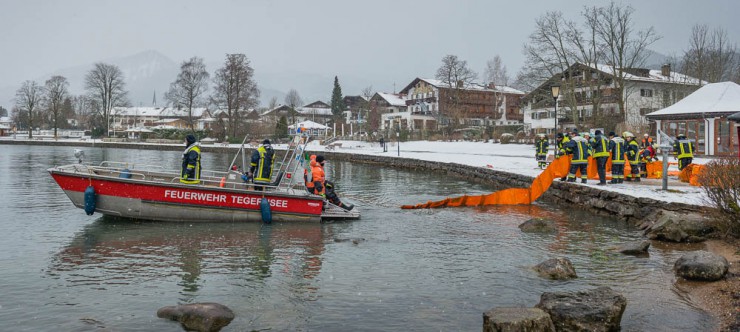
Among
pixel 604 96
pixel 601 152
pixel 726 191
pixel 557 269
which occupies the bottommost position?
pixel 557 269

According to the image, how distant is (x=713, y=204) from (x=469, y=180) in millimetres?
18142

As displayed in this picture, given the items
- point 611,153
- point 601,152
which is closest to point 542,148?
point 611,153

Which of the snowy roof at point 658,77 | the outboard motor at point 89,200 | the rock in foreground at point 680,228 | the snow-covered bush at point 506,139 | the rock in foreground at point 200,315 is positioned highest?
the snowy roof at point 658,77

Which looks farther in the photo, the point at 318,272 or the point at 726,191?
the point at 726,191

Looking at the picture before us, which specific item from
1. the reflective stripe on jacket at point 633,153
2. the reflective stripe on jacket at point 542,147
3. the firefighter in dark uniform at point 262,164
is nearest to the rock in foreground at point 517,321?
the firefighter in dark uniform at point 262,164

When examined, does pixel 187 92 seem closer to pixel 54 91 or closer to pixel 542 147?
pixel 54 91

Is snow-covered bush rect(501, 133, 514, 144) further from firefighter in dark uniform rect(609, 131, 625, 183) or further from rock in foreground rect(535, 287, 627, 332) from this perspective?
rock in foreground rect(535, 287, 627, 332)

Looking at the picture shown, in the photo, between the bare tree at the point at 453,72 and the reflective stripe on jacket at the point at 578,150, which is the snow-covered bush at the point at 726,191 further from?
the bare tree at the point at 453,72

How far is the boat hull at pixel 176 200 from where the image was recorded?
13.9 m

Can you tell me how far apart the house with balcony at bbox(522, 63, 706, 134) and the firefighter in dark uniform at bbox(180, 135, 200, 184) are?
27.8m

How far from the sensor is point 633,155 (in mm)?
18750

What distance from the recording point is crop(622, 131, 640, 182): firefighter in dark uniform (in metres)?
18.7

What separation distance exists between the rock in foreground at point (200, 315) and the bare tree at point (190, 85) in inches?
2951

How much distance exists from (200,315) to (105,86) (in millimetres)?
92043
